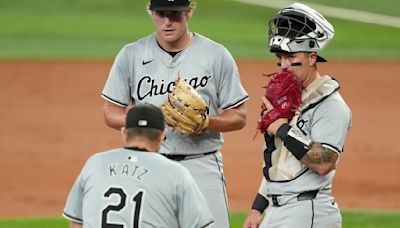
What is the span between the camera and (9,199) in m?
12.5

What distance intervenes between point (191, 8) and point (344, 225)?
3.99 metres

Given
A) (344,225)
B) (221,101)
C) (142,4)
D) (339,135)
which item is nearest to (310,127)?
(339,135)

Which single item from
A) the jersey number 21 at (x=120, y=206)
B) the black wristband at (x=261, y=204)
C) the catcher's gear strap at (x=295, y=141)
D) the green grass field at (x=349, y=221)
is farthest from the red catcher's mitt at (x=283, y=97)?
the green grass field at (x=349, y=221)

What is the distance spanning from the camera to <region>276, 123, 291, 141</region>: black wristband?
6.30 m

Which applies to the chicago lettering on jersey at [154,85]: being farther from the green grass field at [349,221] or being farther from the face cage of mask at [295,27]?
the green grass field at [349,221]

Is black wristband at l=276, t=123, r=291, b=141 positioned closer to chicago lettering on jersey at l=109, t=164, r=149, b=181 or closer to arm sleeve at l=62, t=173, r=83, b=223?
chicago lettering on jersey at l=109, t=164, r=149, b=181

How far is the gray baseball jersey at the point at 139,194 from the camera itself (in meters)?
5.51

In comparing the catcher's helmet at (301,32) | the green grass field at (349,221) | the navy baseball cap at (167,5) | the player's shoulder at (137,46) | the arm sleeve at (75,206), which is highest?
the navy baseball cap at (167,5)

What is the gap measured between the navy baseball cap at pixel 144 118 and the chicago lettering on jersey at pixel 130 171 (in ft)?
0.68

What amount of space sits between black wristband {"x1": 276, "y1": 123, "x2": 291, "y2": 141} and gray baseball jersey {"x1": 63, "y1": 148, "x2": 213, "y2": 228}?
868 millimetres

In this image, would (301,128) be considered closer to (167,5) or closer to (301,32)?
(301,32)

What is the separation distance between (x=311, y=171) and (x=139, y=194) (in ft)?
4.12

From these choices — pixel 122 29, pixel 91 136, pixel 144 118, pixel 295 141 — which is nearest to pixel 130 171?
pixel 144 118

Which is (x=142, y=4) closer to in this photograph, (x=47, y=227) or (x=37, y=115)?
(x=37, y=115)
